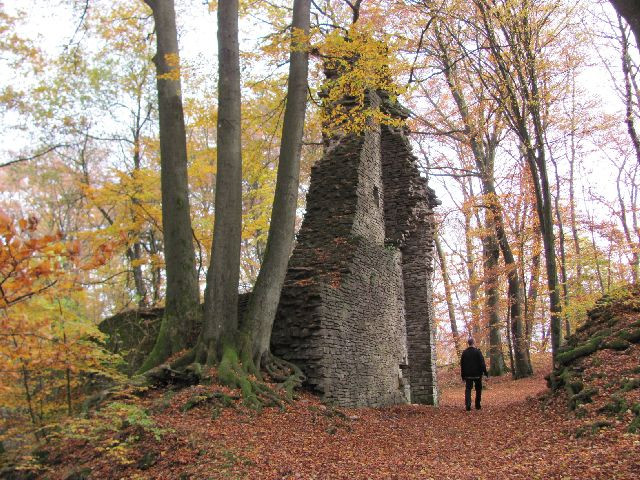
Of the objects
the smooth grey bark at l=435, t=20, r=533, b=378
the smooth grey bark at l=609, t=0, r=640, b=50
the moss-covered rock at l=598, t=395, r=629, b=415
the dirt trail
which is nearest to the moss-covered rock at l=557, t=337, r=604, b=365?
the dirt trail

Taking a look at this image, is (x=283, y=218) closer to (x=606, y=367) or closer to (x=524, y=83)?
(x=606, y=367)

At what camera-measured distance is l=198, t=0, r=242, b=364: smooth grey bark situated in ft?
26.3

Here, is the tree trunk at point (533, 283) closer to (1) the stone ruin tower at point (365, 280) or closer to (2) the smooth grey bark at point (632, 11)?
(1) the stone ruin tower at point (365, 280)

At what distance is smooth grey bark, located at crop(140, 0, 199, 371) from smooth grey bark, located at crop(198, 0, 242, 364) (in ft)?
3.07

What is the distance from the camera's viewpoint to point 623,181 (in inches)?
971

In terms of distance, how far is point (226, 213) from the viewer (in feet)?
26.9

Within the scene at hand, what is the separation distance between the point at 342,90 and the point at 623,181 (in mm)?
20053

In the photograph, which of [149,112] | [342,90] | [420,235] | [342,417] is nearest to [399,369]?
[420,235]

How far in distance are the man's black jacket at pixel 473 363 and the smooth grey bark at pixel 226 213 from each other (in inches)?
204

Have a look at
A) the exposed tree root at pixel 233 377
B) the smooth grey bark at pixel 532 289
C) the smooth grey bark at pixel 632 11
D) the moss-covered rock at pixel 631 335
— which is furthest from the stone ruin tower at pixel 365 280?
the smooth grey bark at pixel 632 11

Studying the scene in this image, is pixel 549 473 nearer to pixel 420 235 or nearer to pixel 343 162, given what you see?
pixel 343 162

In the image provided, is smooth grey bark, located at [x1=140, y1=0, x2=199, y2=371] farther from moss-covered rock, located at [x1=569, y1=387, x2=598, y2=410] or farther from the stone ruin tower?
moss-covered rock, located at [x1=569, y1=387, x2=598, y2=410]

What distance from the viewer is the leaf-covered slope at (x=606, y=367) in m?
5.92

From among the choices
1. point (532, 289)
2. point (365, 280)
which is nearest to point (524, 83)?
point (365, 280)
